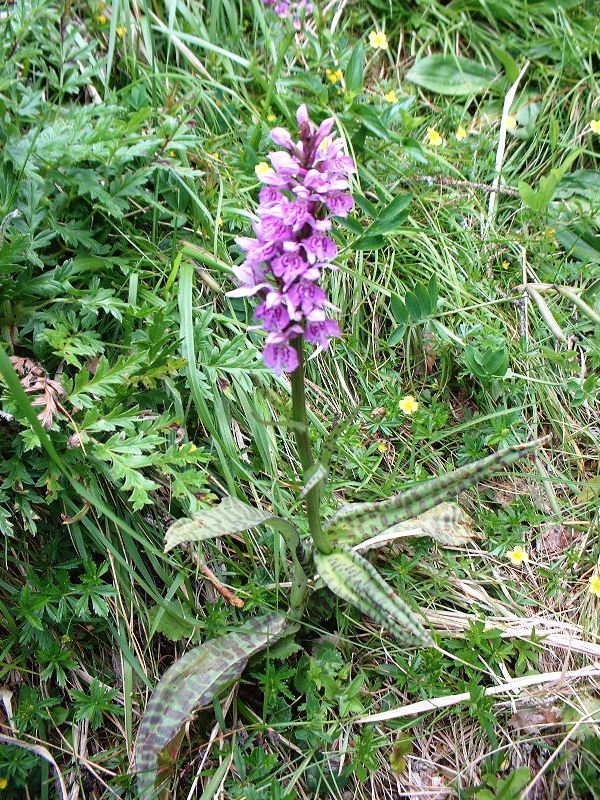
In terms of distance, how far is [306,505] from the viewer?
1.86 metres

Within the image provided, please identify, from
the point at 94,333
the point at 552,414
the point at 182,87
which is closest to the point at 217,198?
the point at 182,87

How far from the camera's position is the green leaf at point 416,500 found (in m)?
1.72

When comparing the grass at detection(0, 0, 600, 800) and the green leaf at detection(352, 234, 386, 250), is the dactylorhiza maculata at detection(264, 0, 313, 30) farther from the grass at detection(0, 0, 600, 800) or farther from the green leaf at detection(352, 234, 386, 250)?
the green leaf at detection(352, 234, 386, 250)

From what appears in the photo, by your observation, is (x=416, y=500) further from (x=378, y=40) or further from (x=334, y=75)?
(x=378, y=40)

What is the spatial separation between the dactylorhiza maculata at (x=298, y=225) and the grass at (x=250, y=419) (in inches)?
11.1

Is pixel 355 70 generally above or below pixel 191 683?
above

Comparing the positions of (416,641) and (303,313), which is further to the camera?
(416,641)

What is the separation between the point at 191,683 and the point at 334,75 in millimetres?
2456

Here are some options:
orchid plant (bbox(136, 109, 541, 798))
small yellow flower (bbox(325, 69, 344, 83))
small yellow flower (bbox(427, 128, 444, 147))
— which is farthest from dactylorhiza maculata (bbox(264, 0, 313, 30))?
orchid plant (bbox(136, 109, 541, 798))

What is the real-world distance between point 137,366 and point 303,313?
0.77m

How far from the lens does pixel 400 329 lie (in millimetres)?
2641

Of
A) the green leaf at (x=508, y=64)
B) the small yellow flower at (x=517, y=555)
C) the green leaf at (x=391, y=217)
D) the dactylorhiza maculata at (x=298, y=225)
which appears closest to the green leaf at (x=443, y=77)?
the green leaf at (x=508, y=64)

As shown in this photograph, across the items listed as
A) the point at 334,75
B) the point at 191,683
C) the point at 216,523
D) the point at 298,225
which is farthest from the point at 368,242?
the point at 191,683

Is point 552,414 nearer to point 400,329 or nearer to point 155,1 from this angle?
point 400,329
